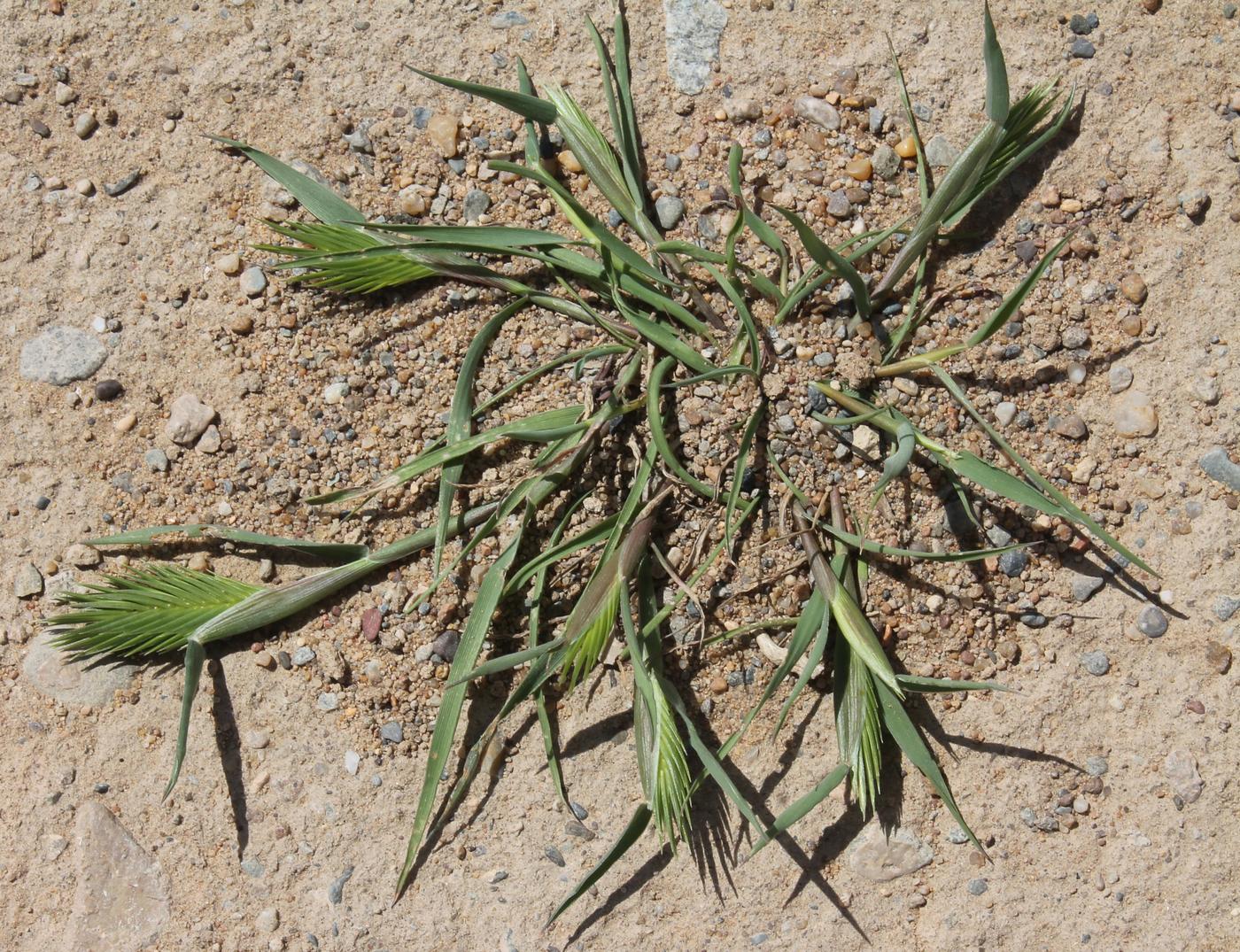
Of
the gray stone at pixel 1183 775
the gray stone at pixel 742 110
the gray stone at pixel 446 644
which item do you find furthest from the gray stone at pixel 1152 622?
the gray stone at pixel 446 644

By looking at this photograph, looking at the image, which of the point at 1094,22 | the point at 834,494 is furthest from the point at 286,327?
the point at 1094,22

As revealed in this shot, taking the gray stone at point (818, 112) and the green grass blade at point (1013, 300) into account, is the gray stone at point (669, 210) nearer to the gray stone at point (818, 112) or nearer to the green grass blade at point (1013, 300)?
the gray stone at point (818, 112)

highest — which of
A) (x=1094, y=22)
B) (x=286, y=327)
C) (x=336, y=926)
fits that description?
(x=286, y=327)

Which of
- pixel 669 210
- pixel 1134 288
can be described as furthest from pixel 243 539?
pixel 1134 288

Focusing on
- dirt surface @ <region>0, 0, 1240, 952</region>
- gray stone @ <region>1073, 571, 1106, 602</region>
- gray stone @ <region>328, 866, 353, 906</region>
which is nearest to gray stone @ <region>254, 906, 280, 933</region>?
dirt surface @ <region>0, 0, 1240, 952</region>

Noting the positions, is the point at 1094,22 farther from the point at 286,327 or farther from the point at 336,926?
the point at 336,926

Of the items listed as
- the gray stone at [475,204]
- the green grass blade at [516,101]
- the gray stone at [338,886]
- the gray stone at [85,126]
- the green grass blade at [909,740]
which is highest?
the gray stone at [85,126]
